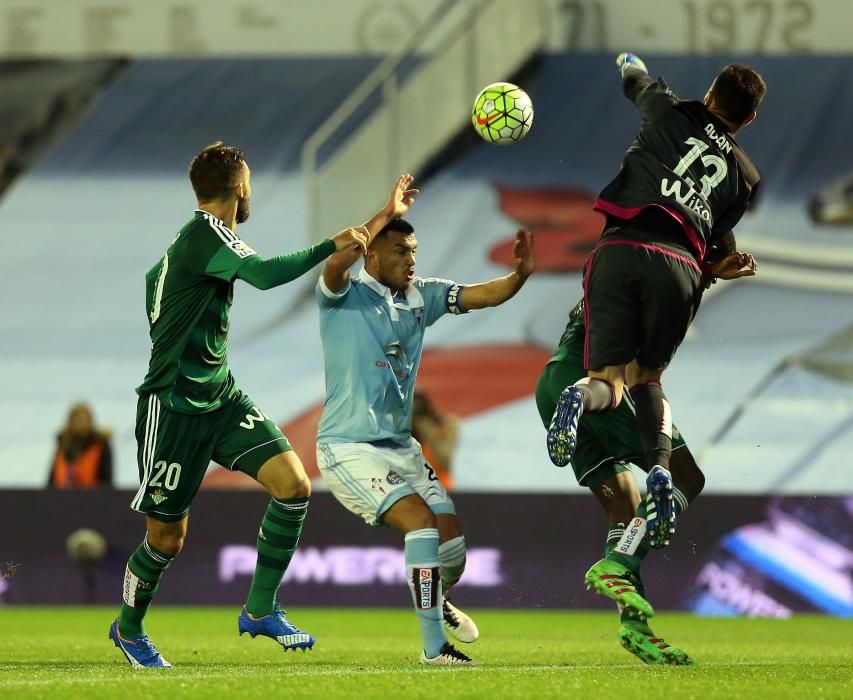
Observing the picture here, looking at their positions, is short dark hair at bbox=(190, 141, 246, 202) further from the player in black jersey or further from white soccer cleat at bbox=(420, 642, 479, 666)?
white soccer cleat at bbox=(420, 642, 479, 666)

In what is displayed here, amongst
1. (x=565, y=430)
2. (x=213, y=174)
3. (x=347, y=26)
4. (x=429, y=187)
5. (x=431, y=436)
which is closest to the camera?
(x=565, y=430)

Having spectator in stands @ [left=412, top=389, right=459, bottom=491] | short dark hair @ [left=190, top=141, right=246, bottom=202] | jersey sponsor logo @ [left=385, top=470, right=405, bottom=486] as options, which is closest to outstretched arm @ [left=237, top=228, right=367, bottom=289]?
short dark hair @ [left=190, top=141, right=246, bottom=202]

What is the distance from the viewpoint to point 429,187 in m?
18.7

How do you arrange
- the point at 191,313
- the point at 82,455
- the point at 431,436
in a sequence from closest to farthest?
the point at 191,313 → the point at 82,455 → the point at 431,436

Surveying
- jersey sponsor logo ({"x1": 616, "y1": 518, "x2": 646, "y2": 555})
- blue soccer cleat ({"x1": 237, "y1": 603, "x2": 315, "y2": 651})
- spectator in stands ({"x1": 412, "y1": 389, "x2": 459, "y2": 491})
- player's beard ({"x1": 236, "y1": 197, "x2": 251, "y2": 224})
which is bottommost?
spectator in stands ({"x1": 412, "y1": 389, "x2": 459, "y2": 491})

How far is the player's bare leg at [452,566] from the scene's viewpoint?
22.1 ft

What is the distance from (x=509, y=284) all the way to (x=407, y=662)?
1791mm

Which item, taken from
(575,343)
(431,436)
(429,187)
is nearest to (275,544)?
(575,343)

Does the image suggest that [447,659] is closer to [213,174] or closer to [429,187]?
[213,174]

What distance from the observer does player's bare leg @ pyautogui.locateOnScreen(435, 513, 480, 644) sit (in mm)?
6723

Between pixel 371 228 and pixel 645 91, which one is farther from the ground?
pixel 645 91

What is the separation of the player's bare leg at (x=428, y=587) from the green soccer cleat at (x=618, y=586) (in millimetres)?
629

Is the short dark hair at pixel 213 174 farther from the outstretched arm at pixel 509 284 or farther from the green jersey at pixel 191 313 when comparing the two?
the outstretched arm at pixel 509 284

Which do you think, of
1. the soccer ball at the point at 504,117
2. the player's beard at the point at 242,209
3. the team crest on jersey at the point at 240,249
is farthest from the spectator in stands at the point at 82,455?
the team crest on jersey at the point at 240,249
